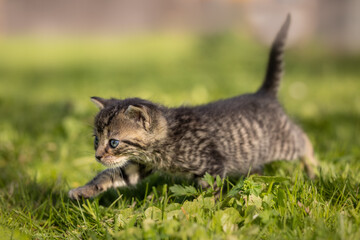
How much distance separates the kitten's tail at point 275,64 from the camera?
373cm

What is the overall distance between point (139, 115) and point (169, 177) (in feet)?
1.86

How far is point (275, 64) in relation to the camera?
3777 mm

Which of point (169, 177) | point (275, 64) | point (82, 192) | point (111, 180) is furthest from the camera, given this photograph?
point (275, 64)

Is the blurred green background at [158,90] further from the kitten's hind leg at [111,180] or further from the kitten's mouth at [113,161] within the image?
the kitten's mouth at [113,161]

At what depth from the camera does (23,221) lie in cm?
264

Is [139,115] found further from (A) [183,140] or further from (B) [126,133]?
(A) [183,140]

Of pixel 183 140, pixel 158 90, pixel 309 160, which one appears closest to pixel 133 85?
pixel 158 90

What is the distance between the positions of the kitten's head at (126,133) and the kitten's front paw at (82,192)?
21cm

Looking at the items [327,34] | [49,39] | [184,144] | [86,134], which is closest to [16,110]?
[86,134]

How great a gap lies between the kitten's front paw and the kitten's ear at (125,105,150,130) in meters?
0.58

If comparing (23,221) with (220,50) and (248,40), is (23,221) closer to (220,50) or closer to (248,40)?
(220,50)

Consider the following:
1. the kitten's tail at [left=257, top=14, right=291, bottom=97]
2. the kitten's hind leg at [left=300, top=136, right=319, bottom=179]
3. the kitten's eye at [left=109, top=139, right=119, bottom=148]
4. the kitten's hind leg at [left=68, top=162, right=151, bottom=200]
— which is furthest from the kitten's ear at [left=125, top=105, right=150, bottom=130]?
the kitten's hind leg at [left=300, top=136, right=319, bottom=179]

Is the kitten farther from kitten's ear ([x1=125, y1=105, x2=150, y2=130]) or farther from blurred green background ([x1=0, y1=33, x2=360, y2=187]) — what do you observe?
blurred green background ([x1=0, y1=33, x2=360, y2=187])

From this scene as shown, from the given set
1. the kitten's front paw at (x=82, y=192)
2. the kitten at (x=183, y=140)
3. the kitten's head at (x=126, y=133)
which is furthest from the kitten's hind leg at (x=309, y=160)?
the kitten's front paw at (x=82, y=192)
